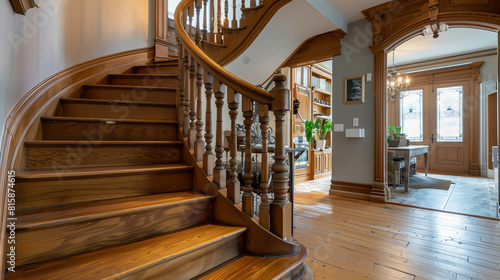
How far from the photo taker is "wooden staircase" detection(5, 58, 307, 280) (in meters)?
0.99

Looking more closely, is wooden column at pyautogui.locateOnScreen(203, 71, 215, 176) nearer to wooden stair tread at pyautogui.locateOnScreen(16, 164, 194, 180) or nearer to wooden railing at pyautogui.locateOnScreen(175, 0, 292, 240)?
wooden railing at pyautogui.locateOnScreen(175, 0, 292, 240)

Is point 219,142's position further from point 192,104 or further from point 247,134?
point 192,104

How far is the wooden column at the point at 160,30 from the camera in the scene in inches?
128

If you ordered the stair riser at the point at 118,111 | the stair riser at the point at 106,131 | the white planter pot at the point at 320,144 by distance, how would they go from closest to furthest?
1. the stair riser at the point at 106,131
2. the stair riser at the point at 118,111
3. the white planter pot at the point at 320,144

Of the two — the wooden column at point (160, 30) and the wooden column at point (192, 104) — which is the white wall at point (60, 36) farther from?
the wooden column at point (192, 104)

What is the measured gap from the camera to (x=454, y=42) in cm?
496

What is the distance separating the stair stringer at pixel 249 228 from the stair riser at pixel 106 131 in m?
0.55

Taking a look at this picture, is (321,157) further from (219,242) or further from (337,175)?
(219,242)

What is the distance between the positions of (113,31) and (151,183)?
2.21 metres

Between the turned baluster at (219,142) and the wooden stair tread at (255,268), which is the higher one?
the turned baluster at (219,142)

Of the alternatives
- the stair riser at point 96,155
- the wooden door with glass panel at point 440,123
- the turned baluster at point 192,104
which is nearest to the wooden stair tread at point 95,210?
the stair riser at point 96,155

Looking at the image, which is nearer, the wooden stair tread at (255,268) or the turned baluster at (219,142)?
the wooden stair tread at (255,268)

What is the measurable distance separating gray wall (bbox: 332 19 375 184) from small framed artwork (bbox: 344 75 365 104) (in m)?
0.05

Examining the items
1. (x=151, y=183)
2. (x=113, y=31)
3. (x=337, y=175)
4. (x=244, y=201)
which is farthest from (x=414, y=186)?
(x=113, y=31)
